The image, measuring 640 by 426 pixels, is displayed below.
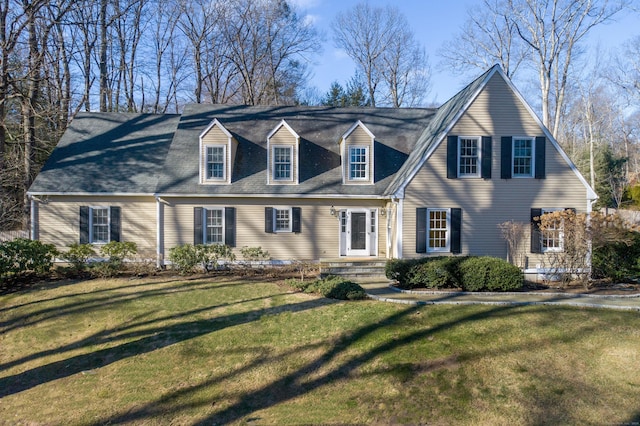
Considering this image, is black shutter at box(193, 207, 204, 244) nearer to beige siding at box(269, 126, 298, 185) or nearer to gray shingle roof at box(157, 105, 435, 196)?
gray shingle roof at box(157, 105, 435, 196)

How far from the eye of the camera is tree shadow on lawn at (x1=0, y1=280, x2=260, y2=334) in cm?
1098

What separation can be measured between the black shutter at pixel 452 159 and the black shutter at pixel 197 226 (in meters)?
9.55

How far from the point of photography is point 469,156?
15.2m

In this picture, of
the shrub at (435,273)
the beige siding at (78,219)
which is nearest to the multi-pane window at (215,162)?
the beige siding at (78,219)

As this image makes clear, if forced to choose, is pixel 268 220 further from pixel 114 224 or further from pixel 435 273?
pixel 435 273

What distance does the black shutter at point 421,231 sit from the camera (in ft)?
49.0

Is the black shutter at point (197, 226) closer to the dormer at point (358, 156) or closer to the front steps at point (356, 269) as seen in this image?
the front steps at point (356, 269)

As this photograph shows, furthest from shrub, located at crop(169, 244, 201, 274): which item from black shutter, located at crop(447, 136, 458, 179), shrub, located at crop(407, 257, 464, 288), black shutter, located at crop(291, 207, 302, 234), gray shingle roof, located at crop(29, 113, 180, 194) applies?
black shutter, located at crop(447, 136, 458, 179)

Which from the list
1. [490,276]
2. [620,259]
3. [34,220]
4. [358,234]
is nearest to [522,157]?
[620,259]

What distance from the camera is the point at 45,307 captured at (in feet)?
37.9

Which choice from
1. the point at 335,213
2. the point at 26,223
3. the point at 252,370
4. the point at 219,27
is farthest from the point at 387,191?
the point at 219,27

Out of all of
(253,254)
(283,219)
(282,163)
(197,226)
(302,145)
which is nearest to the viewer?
(253,254)

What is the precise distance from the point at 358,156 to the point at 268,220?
4506mm

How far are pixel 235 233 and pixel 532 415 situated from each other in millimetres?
12309
